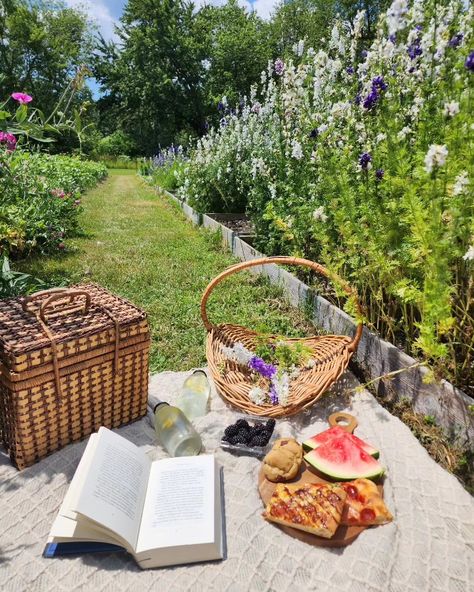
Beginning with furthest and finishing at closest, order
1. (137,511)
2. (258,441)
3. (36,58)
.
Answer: (36,58)
(258,441)
(137,511)

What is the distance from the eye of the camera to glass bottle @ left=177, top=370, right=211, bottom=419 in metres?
2.60

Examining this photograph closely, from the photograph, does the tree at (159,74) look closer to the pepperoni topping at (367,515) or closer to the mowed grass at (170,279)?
the mowed grass at (170,279)

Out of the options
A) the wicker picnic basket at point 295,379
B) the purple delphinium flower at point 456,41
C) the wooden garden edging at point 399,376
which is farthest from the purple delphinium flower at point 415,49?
the wooden garden edging at point 399,376

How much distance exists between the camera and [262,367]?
108 inches

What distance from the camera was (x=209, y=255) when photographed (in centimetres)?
592

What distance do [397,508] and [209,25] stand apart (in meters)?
42.4

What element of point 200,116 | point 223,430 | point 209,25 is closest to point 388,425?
point 223,430

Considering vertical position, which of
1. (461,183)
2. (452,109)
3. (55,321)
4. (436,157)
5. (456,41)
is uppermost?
(456,41)

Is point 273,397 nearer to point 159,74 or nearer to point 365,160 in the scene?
point 365,160

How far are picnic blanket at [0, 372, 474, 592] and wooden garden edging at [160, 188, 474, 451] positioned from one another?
0.23m

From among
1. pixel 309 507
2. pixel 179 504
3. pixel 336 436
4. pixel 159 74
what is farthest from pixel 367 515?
pixel 159 74

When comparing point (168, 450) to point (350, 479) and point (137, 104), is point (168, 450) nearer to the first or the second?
point (350, 479)

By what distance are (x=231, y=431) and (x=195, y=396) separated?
398mm

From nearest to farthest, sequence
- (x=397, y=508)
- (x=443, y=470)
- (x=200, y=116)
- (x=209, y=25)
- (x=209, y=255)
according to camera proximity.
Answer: (x=397, y=508) → (x=443, y=470) → (x=209, y=255) → (x=200, y=116) → (x=209, y=25)
